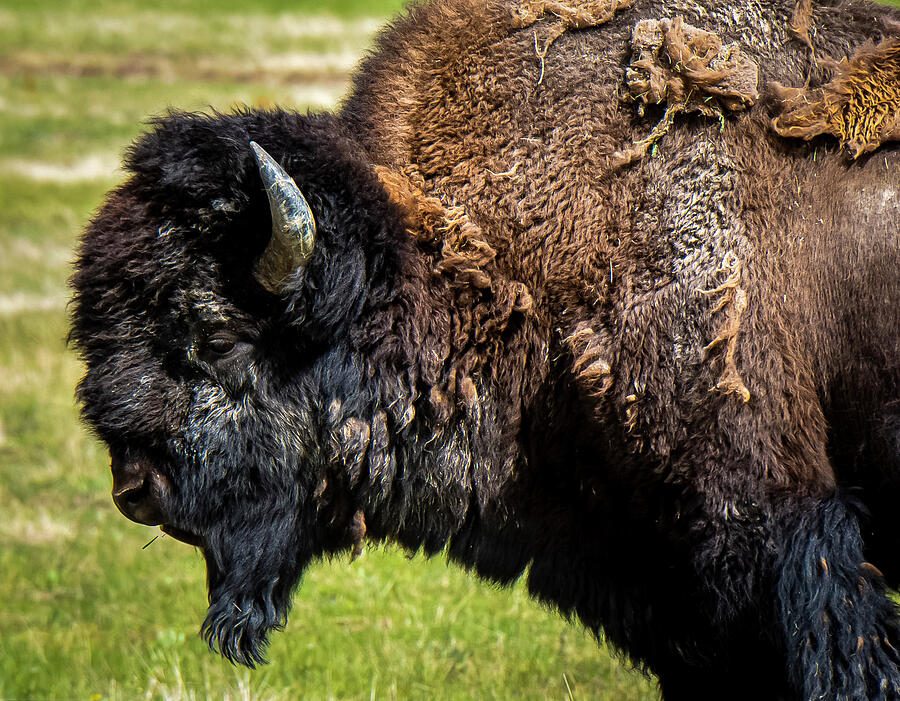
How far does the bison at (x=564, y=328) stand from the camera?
272 centimetres

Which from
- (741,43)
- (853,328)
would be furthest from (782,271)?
(741,43)

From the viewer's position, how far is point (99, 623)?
4.89 m

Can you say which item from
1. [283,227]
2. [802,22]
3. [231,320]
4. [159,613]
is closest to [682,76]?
[802,22]

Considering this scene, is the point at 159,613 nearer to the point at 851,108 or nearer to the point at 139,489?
the point at 139,489

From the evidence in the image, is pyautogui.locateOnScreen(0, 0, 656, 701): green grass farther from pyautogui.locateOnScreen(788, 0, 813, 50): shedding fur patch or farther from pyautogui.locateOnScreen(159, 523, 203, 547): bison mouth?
pyautogui.locateOnScreen(788, 0, 813, 50): shedding fur patch

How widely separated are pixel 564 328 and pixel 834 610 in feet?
3.25

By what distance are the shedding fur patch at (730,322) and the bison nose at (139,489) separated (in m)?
1.56

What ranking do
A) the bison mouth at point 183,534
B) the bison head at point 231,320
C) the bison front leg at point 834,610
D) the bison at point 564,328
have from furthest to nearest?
the bison mouth at point 183,534
the bison head at point 231,320
the bison at point 564,328
the bison front leg at point 834,610

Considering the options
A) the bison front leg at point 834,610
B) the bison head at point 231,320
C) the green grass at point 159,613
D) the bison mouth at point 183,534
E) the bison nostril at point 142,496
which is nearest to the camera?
the bison front leg at point 834,610

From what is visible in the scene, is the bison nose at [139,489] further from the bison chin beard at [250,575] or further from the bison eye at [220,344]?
the bison eye at [220,344]

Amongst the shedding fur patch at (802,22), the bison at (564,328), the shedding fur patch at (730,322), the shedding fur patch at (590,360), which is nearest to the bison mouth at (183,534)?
the bison at (564,328)

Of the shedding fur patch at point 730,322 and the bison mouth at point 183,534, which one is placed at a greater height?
the shedding fur patch at point 730,322

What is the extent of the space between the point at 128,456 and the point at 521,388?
113cm

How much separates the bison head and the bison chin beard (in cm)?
1
